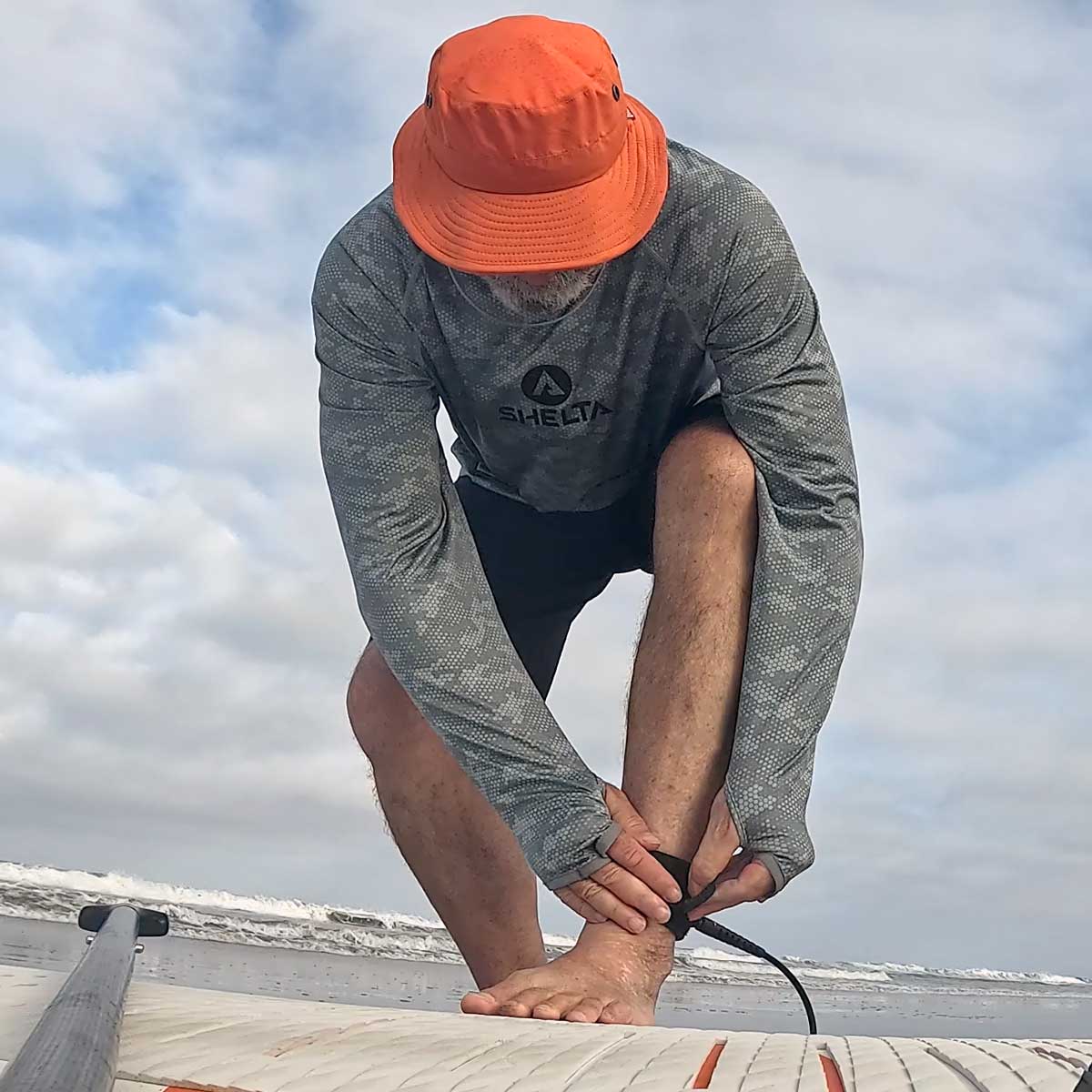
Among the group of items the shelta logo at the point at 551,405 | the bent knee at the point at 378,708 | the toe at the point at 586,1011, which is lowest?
the toe at the point at 586,1011

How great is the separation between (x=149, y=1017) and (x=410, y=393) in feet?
3.06

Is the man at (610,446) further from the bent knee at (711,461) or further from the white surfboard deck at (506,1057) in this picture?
the white surfboard deck at (506,1057)

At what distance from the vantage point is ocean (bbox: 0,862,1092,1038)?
356 cm

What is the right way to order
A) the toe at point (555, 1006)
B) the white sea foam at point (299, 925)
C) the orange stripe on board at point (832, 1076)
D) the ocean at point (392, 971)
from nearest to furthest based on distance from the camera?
the orange stripe on board at point (832, 1076) < the toe at point (555, 1006) < the ocean at point (392, 971) < the white sea foam at point (299, 925)

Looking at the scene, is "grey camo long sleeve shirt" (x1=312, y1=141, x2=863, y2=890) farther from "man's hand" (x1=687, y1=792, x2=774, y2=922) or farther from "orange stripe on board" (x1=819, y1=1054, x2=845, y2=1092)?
"orange stripe on board" (x1=819, y1=1054, x2=845, y2=1092)

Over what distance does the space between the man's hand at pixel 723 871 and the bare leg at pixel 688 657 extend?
1.7 inches

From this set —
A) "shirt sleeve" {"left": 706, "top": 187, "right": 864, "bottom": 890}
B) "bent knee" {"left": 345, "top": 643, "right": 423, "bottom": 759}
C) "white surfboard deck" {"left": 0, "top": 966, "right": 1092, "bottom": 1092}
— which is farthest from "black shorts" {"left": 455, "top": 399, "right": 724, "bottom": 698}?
"white surfboard deck" {"left": 0, "top": 966, "right": 1092, "bottom": 1092}

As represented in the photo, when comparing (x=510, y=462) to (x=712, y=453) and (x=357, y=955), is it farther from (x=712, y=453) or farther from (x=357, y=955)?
(x=357, y=955)

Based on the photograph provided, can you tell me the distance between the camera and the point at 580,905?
5.61 feet

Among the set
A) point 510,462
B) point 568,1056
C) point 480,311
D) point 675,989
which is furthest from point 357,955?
point 568,1056

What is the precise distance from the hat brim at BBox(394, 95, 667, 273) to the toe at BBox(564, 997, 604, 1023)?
2.77ft

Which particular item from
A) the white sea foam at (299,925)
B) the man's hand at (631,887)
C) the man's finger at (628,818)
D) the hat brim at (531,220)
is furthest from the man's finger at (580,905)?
the white sea foam at (299,925)

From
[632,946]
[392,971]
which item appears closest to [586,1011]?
[632,946]

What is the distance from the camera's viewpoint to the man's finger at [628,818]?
1688 mm
